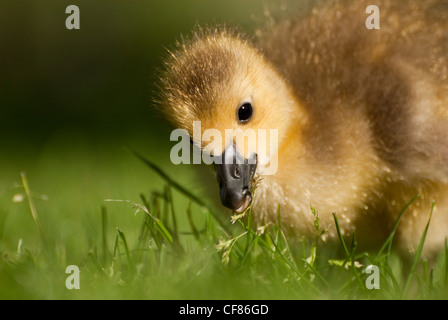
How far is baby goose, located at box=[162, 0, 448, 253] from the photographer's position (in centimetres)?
159

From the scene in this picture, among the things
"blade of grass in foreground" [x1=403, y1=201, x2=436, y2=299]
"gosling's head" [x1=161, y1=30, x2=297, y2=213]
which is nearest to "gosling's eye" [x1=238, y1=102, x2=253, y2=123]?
"gosling's head" [x1=161, y1=30, x2=297, y2=213]

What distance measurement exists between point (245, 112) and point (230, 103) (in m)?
0.07

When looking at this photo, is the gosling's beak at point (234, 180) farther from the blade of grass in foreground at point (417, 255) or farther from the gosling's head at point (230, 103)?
the blade of grass in foreground at point (417, 255)

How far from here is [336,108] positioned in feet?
5.52

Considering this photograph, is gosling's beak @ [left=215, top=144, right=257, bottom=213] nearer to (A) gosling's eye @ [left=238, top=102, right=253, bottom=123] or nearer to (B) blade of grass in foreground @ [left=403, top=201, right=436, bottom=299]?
(A) gosling's eye @ [left=238, top=102, right=253, bottom=123]

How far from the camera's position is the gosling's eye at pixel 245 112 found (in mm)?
1651

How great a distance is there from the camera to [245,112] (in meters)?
1.67

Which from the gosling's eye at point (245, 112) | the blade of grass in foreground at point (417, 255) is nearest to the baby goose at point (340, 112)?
the gosling's eye at point (245, 112)

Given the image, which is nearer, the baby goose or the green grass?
the green grass

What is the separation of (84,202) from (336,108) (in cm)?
126

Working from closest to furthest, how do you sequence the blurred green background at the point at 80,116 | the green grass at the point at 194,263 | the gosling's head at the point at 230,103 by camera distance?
the green grass at the point at 194,263
the gosling's head at the point at 230,103
the blurred green background at the point at 80,116

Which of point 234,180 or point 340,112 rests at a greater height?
→ point 340,112

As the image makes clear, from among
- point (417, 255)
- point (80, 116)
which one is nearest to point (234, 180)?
point (417, 255)

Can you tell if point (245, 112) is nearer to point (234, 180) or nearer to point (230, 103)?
point (230, 103)
